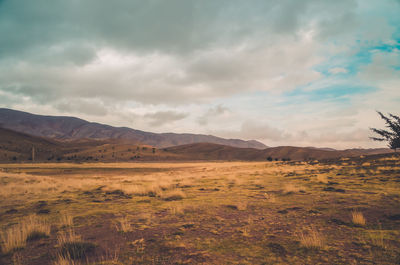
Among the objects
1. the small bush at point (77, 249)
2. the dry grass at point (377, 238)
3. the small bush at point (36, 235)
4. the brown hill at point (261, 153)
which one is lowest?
the brown hill at point (261, 153)

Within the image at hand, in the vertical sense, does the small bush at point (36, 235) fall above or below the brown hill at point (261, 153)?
above

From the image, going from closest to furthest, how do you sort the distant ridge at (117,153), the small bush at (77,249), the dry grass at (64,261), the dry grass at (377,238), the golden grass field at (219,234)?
1. the dry grass at (64,261)
2. the golden grass field at (219,234)
3. the dry grass at (377,238)
4. the small bush at (77,249)
5. the distant ridge at (117,153)

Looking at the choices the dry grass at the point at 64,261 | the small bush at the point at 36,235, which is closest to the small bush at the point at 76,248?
the dry grass at the point at 64,261

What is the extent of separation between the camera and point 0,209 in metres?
10.1

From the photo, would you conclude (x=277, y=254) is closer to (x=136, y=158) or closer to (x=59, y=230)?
(x=59, y=230)

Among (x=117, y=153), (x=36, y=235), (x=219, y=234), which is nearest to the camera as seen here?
(x=219, y=234)

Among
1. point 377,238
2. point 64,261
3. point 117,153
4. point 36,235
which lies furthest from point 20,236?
point 117,153

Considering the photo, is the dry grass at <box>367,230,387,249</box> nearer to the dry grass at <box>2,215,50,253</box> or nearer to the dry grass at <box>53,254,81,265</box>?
the dry grass at <box>53,254,81,265</box>

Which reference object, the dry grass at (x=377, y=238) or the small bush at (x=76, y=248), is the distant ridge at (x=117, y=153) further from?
the small bush at (x=76, y=248)

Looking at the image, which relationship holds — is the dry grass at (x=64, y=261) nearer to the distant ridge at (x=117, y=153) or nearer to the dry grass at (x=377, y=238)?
the dry grass at (x=377, y=238)

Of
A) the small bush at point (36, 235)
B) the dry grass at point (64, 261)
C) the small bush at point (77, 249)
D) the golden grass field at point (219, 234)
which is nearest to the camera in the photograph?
the dry grass at point (64, 261)

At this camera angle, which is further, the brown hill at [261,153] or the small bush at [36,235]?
the brown hill at [261,153]

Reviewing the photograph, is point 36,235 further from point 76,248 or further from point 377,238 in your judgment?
point 377,238

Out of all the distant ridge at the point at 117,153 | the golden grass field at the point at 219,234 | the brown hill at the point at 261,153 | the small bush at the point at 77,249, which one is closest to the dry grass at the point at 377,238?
the golden grass field at the point at 219,234
